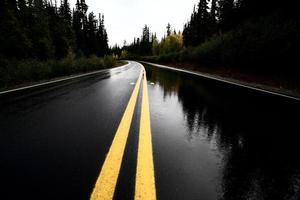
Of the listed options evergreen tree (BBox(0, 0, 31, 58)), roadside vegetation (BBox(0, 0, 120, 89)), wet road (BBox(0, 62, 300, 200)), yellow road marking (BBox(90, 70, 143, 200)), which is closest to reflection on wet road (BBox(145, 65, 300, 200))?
wet road (BBox(0, 62, 300, 200))

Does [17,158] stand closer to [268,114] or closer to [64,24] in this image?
[268,114]

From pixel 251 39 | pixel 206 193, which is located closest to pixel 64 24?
pixel 251 39

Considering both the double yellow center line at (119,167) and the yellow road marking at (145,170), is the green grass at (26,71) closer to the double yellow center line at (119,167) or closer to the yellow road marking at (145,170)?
the double yellow center line at (119,167)

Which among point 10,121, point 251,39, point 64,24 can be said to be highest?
point 64,24

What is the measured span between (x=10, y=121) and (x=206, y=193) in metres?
4.15

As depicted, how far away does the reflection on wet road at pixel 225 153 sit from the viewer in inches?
86.4

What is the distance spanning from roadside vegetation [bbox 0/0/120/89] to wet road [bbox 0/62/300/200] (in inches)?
339

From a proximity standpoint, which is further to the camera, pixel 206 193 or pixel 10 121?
pixel 10 121

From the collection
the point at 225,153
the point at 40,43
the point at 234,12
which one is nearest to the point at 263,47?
the point at 225,153

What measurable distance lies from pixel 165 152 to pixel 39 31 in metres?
46.2

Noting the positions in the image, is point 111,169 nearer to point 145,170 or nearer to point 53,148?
point 145,170

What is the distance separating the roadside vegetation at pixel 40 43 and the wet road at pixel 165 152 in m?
8.61

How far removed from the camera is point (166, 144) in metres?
3.33

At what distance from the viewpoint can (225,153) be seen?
10.2ft
